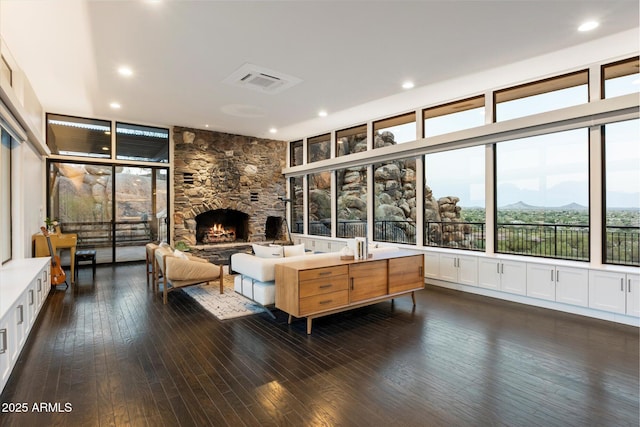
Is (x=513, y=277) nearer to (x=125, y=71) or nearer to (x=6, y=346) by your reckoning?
(x=6, y=346)

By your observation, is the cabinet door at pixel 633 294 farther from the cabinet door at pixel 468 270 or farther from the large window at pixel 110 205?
the large window at pixel 110 205

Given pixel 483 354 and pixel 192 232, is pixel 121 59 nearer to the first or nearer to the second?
pixel 192 232

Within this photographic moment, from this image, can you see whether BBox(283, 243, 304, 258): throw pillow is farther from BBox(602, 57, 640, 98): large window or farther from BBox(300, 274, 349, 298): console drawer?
BBox(602, 57, 640, 98): large window

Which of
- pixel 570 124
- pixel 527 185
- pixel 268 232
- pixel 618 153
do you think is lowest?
pixel 268 232

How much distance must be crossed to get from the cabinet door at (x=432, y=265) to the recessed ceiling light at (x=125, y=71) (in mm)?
5762

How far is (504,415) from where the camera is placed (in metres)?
2.22

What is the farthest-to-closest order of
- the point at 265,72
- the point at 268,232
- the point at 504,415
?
1. the point at 268,232
2. the point at 265,72
3. the point at 504,415

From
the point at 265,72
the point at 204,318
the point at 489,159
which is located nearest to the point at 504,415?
the point at 204,318

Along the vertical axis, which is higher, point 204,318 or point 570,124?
point 570,124

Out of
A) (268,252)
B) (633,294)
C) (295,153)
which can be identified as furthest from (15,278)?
(295,153)

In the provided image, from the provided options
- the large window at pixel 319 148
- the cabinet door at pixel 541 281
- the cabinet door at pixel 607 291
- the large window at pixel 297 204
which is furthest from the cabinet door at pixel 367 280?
the large window at pixel 297 204

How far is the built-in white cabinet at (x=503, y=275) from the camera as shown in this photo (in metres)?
4.85

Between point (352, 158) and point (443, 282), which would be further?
point (352, 158)

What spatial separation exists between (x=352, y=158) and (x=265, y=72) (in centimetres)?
340
